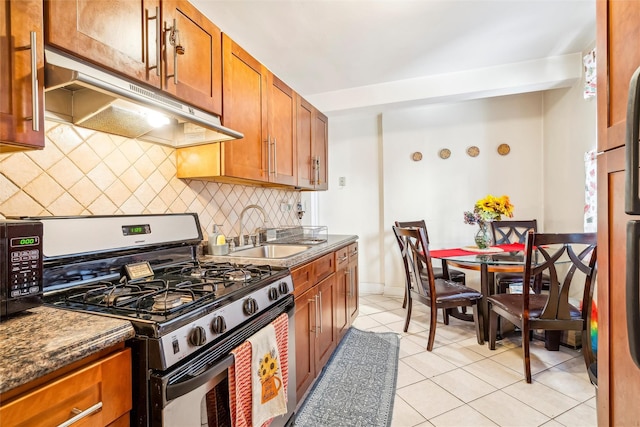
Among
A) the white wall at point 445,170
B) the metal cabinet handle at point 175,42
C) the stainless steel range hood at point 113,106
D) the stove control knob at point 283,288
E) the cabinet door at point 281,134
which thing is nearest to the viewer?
the stainless steel range hood at point 113,106

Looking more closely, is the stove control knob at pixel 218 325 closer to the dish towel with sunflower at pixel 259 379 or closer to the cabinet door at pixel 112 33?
the dish towel with sunflower at pixel 259 379

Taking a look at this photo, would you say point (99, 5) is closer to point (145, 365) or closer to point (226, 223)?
point (145, 365)

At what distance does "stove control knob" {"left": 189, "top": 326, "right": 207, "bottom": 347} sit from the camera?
36.0 inches

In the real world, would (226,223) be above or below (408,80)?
below

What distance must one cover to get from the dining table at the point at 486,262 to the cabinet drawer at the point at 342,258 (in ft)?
2.51

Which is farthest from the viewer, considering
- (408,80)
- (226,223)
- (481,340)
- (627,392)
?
(408,80)

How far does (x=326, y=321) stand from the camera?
2.12 metres

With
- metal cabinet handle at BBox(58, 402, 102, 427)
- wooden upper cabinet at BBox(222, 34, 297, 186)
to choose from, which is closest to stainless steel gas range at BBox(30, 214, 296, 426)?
metal cabinet handle at BBox(58, 402, 102, 427)

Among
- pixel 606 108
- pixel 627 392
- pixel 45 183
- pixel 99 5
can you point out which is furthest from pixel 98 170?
pixel 627 392

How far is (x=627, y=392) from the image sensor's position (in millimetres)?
755

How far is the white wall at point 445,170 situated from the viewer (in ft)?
10.3

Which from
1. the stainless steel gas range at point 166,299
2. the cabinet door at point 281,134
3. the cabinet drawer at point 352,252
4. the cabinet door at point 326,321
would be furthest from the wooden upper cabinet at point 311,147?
the stainless steel gas range at point 166,299

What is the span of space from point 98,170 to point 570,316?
2.92 m

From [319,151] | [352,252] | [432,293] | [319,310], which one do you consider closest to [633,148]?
[319,310]
